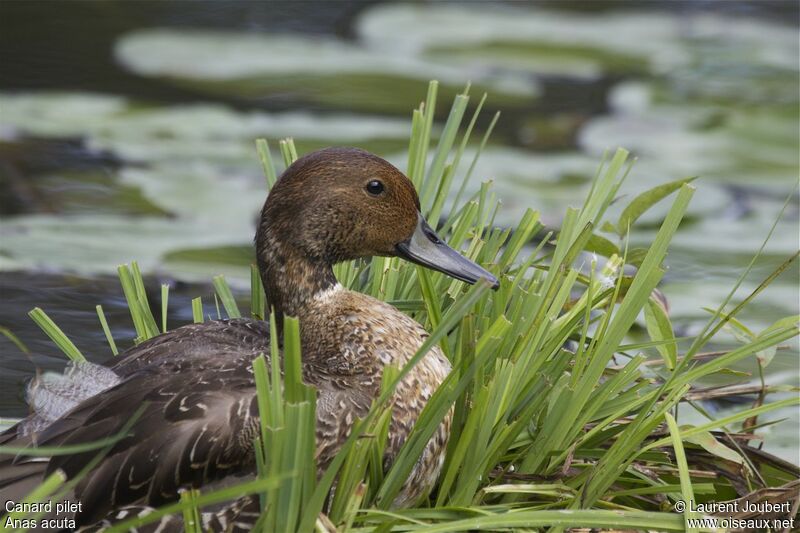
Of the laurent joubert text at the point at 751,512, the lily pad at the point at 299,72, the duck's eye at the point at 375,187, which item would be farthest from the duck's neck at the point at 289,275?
the lily pad at the point at 299,72

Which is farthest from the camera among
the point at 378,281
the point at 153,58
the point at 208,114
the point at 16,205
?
the point at 153,58

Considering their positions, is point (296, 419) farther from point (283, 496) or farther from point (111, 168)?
point (111, 168)

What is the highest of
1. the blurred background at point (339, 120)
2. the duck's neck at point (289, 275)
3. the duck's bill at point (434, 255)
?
the duck's bill at point (434, 255)

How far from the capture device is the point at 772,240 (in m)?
4.49

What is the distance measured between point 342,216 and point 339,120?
9.29ft

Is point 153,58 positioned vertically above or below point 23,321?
above

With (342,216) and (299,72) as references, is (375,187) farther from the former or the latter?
(299,72)

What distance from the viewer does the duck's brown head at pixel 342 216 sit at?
8.87 ft

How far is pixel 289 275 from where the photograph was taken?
2744 millimetres

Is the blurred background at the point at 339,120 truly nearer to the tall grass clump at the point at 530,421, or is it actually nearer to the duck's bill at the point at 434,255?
the tall grass clump at the point at 530,421

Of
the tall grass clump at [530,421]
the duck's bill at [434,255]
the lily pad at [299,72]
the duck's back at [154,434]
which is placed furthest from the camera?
the lily pad at [299,72]

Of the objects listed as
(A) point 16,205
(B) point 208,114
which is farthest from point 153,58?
(A) point 16,205

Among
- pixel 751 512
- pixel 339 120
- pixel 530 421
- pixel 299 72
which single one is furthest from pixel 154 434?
pixel 299 72

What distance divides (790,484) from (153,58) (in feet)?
14.2
